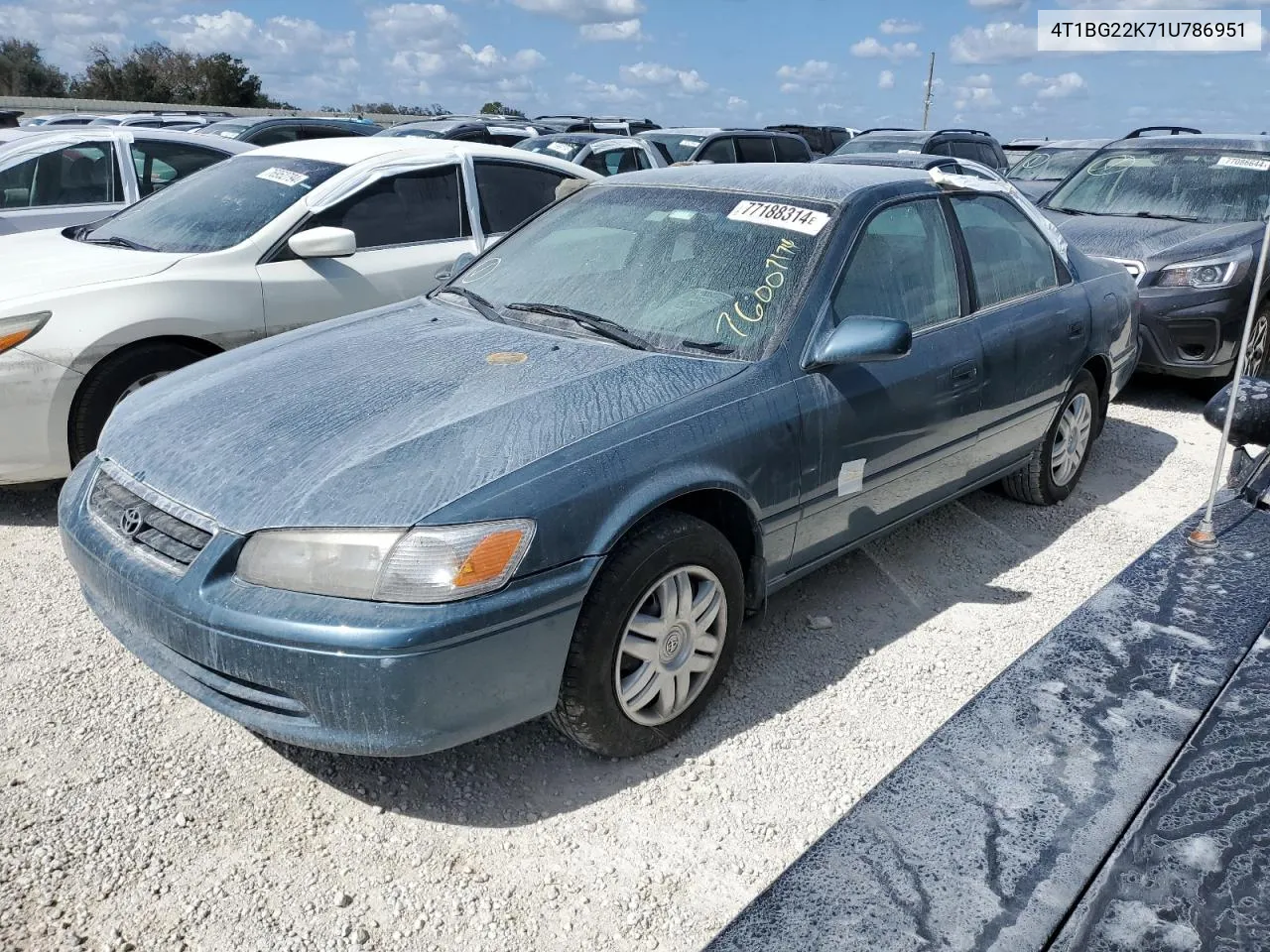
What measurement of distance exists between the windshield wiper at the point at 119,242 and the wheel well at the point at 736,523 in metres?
3.45

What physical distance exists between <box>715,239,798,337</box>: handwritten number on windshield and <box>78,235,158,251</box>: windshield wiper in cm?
325

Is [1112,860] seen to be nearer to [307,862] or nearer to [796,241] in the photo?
[307,862]

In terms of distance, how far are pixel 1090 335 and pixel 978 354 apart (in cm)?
109

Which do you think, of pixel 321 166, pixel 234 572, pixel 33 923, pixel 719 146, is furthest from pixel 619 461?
pixel 719 146

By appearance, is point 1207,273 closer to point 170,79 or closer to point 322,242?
point 322,242

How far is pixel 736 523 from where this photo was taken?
3059 millimetres

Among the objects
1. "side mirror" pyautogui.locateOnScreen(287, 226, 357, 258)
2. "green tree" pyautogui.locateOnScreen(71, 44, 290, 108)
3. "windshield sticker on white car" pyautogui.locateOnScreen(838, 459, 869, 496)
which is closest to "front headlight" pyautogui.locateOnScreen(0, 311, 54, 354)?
"side mirror" pyautogui.locateOnScreen(287, 226, 357, 258)

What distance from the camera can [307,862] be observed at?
97.8 inches

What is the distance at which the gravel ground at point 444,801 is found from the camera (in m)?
2.32

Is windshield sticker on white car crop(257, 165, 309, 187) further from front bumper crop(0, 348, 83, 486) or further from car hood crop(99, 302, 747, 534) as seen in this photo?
car hood crop(99, 302, 747, 534)

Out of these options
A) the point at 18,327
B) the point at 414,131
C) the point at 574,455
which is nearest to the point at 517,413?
the point at 574,455

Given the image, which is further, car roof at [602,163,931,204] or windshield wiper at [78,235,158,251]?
windshield wiper at [78,235,158,251]

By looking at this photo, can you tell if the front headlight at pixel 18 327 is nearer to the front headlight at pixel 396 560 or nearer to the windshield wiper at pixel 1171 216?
the front headlight at pixel 396 560

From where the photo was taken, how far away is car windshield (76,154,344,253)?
5004 mm
